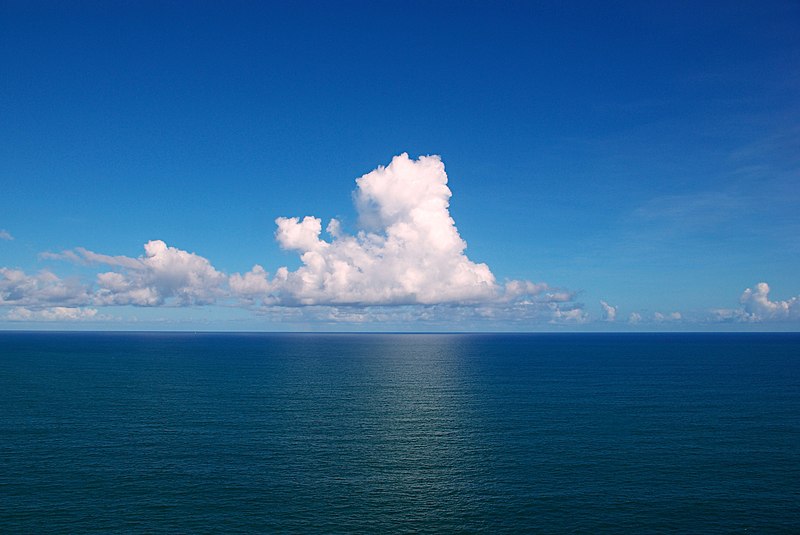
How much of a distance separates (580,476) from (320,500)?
1407 inches

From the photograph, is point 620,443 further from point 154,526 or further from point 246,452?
point 154,526

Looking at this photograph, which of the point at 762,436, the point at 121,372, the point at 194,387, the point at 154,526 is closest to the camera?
the point at 154,526

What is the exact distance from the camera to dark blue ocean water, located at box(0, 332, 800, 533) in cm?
5850

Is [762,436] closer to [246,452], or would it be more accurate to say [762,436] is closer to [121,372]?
[246,452]

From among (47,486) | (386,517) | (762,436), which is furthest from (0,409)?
(762,436)

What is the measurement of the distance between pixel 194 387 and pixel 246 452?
76.4 metres

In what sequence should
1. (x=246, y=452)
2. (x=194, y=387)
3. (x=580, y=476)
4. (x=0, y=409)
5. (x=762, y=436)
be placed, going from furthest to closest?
(x=194, y=387) → (x=0, y=409) → (x=762, y=436) → (x=246, y=452) → (x=580, y=476)

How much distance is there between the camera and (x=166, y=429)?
94.3 meters

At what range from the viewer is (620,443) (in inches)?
3371

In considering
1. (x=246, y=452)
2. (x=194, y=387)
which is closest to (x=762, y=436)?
(x=246, y=452)

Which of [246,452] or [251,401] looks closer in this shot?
[246,452]

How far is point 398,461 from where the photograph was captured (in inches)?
3041

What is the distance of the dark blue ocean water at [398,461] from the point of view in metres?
58.5

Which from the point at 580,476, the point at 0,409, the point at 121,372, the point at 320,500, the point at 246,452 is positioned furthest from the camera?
the point at 121,372
